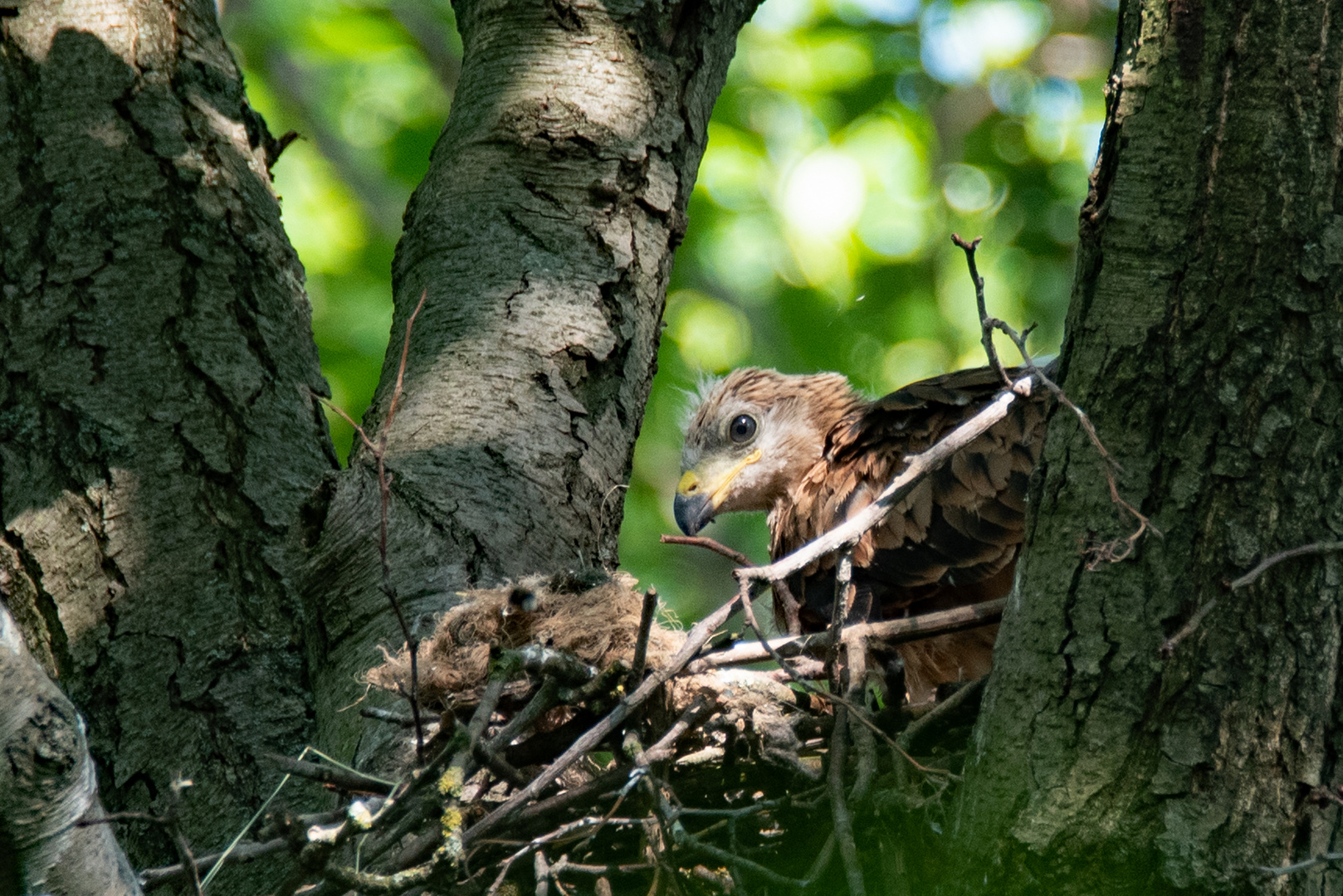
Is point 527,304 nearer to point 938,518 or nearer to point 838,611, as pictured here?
point 938,518

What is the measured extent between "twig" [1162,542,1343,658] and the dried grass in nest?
99cm

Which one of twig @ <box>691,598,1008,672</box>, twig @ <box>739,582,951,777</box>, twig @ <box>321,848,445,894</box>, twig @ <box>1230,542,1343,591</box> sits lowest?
twig @ <box>321,848,445,894</box>

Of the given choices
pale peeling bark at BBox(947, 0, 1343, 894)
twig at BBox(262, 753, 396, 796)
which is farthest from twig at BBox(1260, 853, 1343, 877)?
twig at BBox(262, 753, 396, 796)

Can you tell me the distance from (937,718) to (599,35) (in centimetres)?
234

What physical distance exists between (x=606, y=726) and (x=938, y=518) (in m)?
1.46

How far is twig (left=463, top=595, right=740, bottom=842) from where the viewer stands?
1.98 m

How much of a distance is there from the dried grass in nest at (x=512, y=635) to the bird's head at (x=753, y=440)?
2.08 m

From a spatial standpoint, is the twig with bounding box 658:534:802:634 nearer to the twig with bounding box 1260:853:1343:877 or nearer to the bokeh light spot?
the twig with bounding box 1260:853:1343:877

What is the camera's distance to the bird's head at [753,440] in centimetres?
459

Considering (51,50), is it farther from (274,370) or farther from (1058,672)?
(1058,672)

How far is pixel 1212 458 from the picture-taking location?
1761mm

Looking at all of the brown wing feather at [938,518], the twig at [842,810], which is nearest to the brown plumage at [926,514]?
the brown wing feather at [938,518]

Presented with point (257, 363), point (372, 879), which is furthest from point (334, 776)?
point (257, 363)

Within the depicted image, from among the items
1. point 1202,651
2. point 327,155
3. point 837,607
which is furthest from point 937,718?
point 327,155
